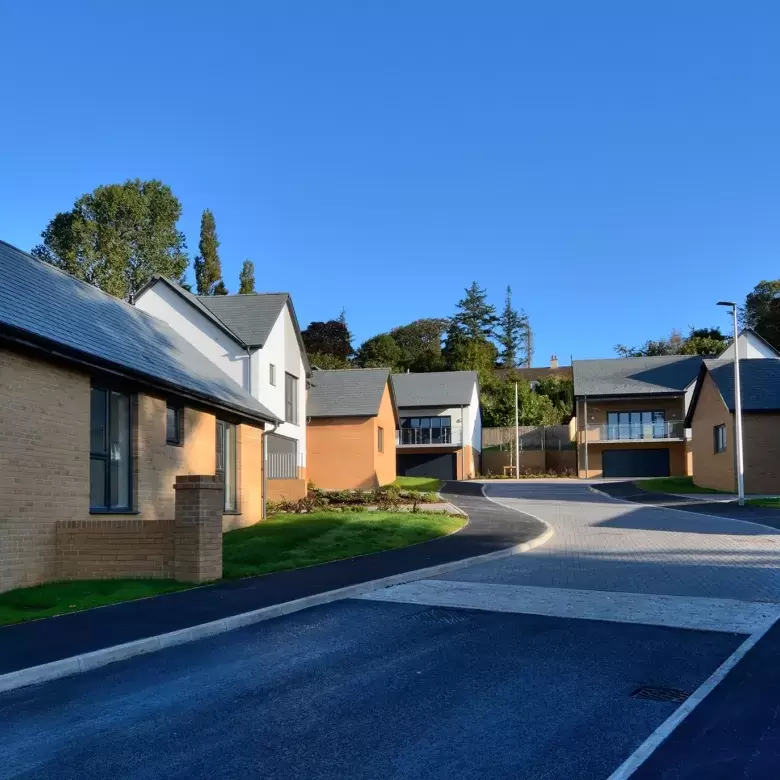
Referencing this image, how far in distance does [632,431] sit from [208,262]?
32.5 metres

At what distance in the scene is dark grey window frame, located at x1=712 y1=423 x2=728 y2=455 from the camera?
109ft

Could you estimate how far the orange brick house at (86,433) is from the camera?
36.8ft

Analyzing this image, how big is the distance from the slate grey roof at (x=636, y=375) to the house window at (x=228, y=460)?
36.8 meters

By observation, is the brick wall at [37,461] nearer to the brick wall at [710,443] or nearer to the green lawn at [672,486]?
the brick wall at [710,443]

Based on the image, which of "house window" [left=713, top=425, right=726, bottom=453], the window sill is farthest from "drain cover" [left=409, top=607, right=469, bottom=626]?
"house window" [left=713, top=425, right=726, bottom=453]

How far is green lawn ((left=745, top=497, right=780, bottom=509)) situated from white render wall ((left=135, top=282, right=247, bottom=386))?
55.4ft

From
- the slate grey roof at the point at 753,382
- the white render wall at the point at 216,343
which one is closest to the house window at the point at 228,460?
the white render wall at the point at 216,343

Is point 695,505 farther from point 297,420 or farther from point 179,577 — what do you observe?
point 179,577

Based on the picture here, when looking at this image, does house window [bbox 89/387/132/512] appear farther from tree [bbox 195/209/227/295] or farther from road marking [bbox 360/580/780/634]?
tree [bbox 195/209/227/295]

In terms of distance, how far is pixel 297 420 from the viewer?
106 feet

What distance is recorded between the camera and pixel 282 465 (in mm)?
29266

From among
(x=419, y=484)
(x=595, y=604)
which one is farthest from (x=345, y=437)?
(x=595, y=604)

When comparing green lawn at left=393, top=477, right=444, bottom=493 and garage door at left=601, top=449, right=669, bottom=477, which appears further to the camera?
garage door at left=601, top=449, right=669, bottom=477

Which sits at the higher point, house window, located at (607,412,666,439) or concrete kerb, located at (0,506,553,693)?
house window, located at (607,412,666,439)
